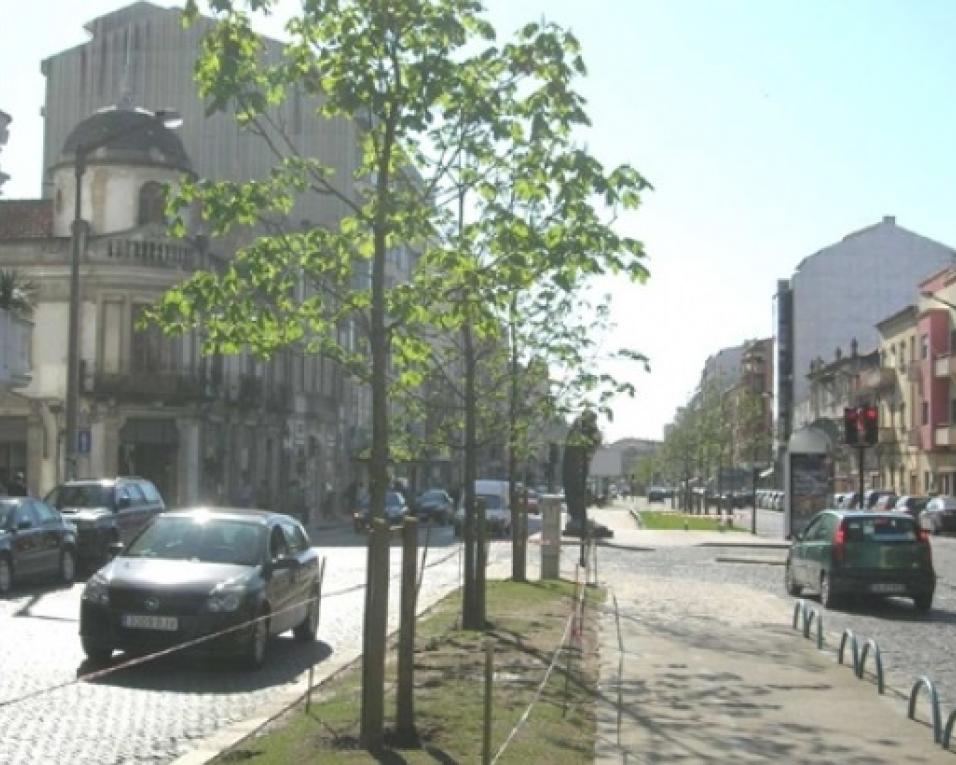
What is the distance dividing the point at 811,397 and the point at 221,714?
10994 centimetres

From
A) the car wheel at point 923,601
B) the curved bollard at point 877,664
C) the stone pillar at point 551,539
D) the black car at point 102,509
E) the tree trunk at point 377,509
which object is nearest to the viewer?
the tree trunk at point 377,509

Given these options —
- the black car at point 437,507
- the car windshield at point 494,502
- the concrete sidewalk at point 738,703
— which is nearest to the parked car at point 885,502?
the black car at point 437,507

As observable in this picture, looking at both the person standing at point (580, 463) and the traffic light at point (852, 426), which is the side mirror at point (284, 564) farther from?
the traffic light at point (852, 426)

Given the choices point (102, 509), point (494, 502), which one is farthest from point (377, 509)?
point (494, 502)

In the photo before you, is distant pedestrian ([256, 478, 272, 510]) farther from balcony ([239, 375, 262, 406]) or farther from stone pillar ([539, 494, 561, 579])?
stone pillar ([539, 494, 561, 579])

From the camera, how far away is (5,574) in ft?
68.6

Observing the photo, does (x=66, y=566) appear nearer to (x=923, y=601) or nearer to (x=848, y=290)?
(x=923, y=601)

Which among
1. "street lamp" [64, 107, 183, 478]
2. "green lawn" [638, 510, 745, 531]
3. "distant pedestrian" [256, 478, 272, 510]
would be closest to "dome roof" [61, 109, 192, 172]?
"distant pedestrian" [256, 478, 272, 510]

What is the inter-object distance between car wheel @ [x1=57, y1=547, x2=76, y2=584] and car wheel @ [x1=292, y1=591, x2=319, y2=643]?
345 inches

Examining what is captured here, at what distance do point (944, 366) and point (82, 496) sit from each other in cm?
5711

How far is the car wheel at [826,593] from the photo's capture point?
21.1 metres

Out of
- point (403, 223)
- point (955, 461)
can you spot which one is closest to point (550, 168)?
point (403, 223)

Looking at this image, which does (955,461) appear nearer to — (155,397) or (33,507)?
(155,397)

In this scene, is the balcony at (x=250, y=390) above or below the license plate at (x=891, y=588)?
above
